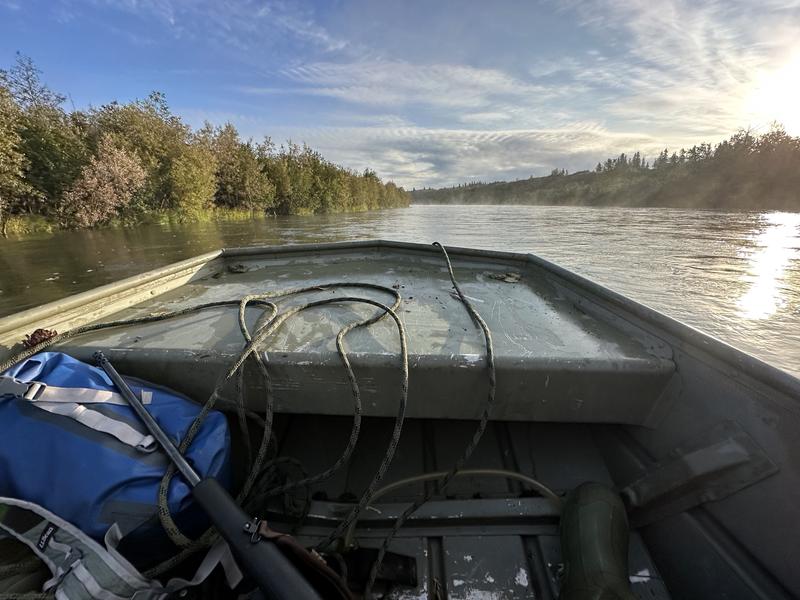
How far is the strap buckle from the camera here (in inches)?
39.0

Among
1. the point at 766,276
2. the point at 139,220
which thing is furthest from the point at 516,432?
the point at 139,220

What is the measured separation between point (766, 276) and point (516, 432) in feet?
29.6

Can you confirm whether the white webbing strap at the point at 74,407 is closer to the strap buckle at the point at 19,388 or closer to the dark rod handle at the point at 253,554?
the strap buckle at the point at 19,388

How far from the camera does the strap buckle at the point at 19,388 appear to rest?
99 cm

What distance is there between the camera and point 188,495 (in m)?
0.97

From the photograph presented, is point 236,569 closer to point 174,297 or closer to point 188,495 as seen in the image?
point 188,495

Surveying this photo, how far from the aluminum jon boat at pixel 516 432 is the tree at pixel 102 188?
19.5 meters

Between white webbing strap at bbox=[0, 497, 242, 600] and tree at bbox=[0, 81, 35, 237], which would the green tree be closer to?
tree at bbox=[0, 81, 35, 237]

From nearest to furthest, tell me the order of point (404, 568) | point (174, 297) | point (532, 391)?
point (404, 568) → point (532, 391) → point (174, 297)

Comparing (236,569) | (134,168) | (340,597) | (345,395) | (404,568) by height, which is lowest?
(404,568)

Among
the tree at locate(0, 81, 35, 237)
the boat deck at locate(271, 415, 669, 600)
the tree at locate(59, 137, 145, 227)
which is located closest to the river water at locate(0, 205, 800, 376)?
the tree at locate(0, 81, 35, 237)

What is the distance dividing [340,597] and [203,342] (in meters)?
1.05

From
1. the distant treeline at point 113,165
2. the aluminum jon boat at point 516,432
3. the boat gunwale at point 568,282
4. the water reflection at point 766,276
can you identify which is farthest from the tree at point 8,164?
the water reflection at point 766,276

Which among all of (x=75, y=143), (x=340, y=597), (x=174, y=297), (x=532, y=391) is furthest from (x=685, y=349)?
(x=75, y=143)
